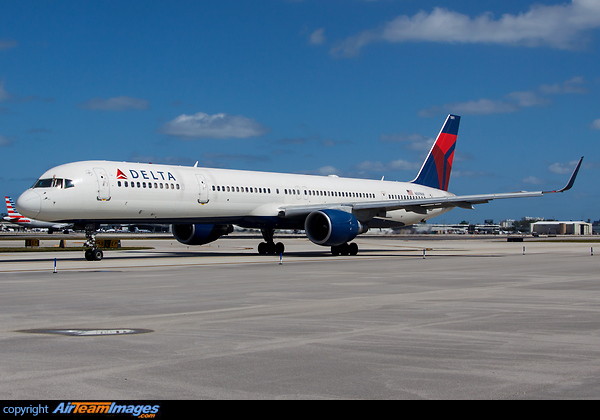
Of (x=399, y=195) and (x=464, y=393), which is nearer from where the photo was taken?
(x=464, y=393)

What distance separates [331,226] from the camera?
32.5 meters

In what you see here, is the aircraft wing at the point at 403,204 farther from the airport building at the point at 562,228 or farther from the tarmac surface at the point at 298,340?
the airport building at the point at 562,228

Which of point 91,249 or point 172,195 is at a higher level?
point 172,195

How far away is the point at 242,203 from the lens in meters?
33.9

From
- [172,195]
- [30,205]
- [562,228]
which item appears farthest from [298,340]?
[562,228]

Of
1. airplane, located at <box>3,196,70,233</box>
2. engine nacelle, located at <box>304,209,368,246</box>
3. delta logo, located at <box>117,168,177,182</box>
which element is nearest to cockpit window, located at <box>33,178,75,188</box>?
delta logo, located at <box>117,168,177,182</box>

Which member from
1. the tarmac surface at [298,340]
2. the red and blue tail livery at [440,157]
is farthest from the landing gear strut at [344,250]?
the tarmac surface at [298,340]

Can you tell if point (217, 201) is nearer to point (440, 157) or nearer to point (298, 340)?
point (440, 157)

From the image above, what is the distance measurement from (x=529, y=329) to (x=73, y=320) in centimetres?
778

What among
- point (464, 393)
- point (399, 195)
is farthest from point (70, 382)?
point (399, 195)
